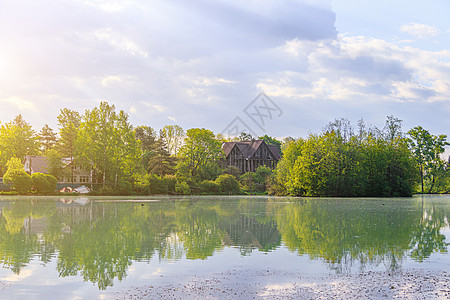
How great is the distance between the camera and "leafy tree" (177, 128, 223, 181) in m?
78.3

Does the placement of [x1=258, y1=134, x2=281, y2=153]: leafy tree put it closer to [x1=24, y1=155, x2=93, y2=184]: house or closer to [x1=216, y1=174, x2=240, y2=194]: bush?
[x1=216, y1=174, x2=240, y2=194]: bush

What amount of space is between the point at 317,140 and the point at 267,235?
55.2 metres

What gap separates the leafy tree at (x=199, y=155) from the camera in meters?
78.3

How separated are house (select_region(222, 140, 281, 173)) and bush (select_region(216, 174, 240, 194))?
18.5 metres

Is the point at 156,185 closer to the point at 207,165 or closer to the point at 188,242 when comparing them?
the point at 207,165

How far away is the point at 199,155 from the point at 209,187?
23.1 ft

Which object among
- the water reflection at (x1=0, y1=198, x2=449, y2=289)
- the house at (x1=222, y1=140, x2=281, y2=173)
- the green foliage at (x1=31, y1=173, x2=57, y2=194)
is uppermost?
the house at (x1=222, y1=140, x2=281, y2=173)

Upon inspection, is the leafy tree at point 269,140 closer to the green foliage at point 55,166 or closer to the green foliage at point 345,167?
the green foliage at point 345,167

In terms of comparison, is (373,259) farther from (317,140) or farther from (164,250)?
(317,140)

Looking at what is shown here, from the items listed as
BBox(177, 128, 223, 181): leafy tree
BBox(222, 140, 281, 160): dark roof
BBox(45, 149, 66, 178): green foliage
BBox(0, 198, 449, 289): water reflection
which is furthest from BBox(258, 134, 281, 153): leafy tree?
BBox(0, 198, 449, 289): water reflection

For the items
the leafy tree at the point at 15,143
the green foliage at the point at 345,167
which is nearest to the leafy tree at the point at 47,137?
the leafy tree at the point at 15,143

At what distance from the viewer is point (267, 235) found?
17047 mm

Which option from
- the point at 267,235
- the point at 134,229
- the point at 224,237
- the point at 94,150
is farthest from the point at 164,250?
the point at 94,150

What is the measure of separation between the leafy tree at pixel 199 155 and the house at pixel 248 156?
1501cm
